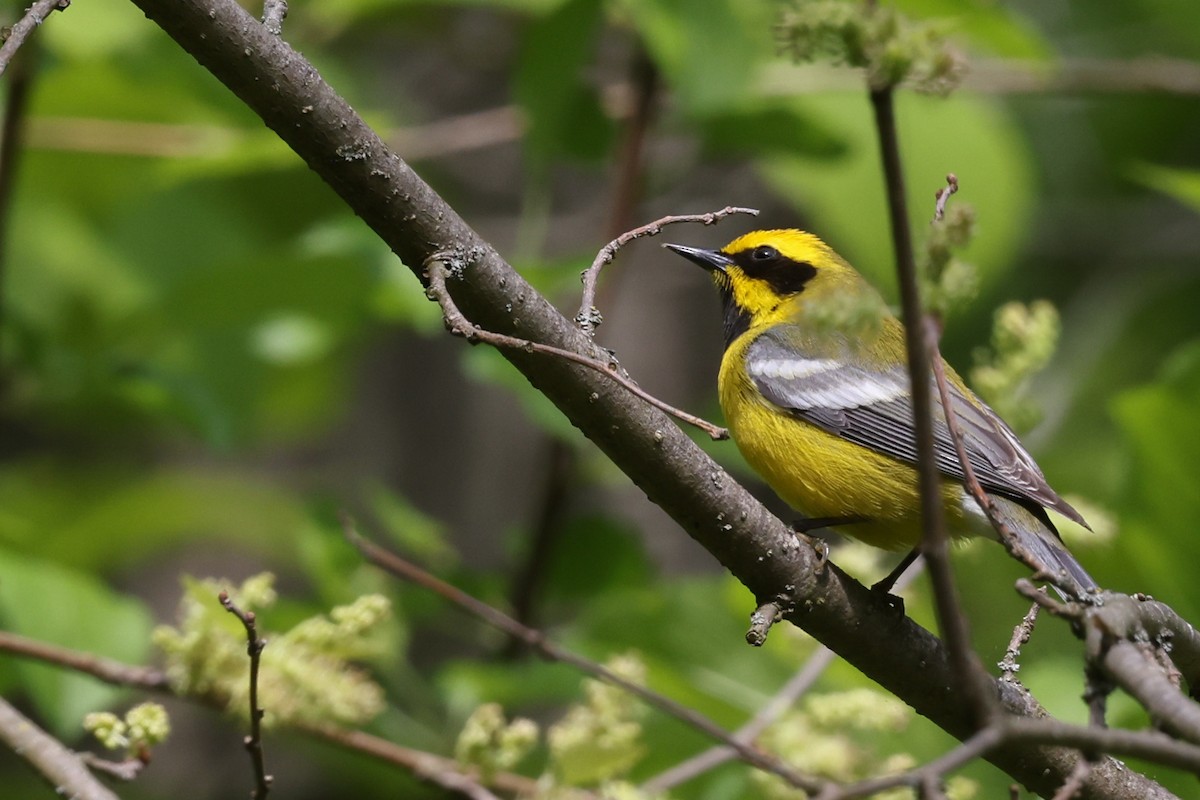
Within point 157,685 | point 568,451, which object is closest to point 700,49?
point 568,451

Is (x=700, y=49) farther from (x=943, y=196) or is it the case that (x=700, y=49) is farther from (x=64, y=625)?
(x=64, y=625)

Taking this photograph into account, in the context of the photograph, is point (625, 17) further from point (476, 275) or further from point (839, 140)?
point (476, 275)

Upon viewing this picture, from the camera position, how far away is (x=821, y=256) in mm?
4562

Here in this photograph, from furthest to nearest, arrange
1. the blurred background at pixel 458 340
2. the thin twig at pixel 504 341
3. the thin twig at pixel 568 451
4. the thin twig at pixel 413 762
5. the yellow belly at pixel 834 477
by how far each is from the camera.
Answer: the thin twig at pixel 568 451 < the blurred background at pixel 458 340 < the yellow belly at pixel 834 477 < the thin twig at pixel 413 762 < the thin twig at pixel 504 341

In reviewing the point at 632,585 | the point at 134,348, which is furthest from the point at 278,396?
the point at 632,585

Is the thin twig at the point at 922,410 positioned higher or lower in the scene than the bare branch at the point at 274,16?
lower

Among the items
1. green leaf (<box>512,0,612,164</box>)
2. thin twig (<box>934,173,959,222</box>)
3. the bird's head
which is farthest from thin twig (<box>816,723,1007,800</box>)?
the bird's head

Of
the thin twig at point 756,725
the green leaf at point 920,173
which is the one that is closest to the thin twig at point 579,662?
the thin twig at point 756,725

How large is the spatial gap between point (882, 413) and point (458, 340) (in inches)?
76.9

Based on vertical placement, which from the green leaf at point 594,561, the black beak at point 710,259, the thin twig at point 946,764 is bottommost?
the thin twig at point 946,764

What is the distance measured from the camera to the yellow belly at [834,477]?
11.1ft

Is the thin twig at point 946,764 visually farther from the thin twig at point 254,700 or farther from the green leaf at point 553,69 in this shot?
the green leaf at point 553,69

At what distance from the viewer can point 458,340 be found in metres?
5.11

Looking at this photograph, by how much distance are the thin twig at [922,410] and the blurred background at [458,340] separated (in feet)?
0.68
